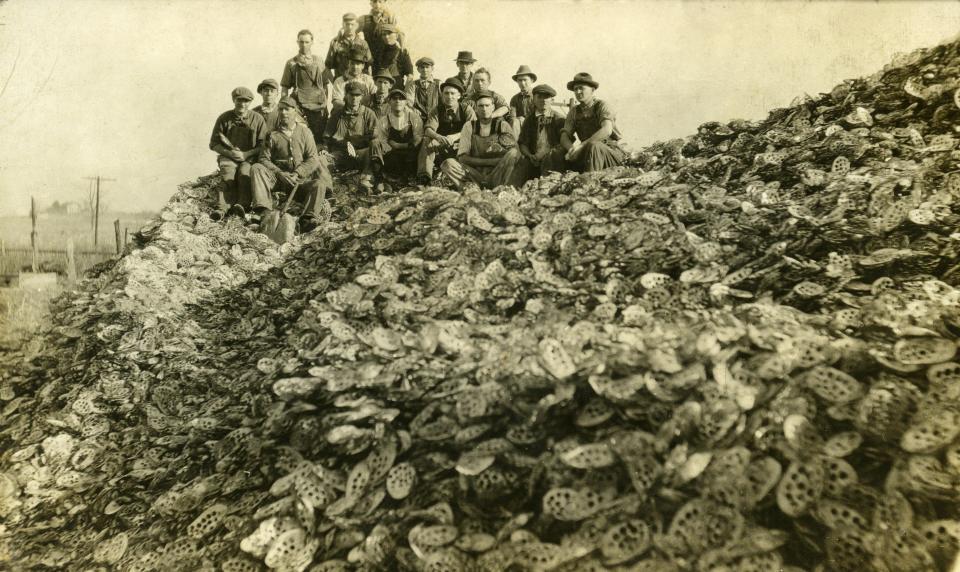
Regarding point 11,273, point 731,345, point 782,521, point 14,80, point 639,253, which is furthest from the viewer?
point 11,273

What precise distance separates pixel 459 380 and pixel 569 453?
485 mm

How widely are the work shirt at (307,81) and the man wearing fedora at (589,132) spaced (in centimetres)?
288

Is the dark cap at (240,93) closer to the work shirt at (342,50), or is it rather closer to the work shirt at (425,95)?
the work shirt at (342,50)

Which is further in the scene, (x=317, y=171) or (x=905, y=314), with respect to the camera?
(x=317, y=171)

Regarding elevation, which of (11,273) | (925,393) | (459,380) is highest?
(925,393)

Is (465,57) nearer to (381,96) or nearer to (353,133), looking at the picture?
(381,96)

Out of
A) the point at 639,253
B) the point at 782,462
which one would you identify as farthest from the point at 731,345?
the point at 639,253

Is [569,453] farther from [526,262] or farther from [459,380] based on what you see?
[526,262]

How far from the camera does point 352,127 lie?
5.86 metres

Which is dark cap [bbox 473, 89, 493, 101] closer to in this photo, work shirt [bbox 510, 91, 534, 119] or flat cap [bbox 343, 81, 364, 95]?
work shirt [bbox 510, 91, 534, 119]

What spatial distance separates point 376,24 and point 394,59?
0.37 metres

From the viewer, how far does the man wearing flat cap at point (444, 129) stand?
548 cm

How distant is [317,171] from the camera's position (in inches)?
208

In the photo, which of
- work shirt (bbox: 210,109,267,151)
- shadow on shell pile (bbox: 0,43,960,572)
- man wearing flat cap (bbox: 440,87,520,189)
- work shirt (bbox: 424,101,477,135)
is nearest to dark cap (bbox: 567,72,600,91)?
man wearing flat cap (bbox: 440,87,520,189)
